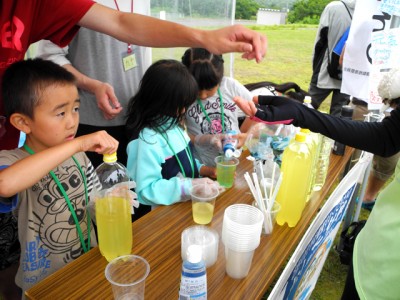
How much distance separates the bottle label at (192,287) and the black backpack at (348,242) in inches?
70.2

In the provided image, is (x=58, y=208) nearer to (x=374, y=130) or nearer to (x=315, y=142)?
(x=315, y=142)

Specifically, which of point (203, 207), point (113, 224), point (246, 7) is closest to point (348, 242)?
point (203, 207)

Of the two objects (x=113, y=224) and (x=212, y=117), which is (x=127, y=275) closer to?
(x=113, y=224)

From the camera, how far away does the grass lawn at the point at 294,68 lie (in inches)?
89.0

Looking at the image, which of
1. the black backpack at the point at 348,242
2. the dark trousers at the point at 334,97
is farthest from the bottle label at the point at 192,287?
the dark trousers at the point at 334,97

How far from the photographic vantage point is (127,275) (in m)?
0.95

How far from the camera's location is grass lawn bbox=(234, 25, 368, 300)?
7.42 feet

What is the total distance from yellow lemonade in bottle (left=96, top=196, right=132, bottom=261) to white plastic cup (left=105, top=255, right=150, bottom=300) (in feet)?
0.35

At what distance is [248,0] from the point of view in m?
13.9

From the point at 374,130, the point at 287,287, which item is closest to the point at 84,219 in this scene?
the point at 287,287

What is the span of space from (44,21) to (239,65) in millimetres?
8368

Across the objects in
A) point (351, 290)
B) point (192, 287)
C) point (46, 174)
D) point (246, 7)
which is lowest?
point (351, 290)

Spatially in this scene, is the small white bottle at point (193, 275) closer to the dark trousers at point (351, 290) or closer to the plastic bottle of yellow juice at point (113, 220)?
the plastic bottle of yellow juice at point (113, 220)

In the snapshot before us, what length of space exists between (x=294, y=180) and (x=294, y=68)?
8.85m
